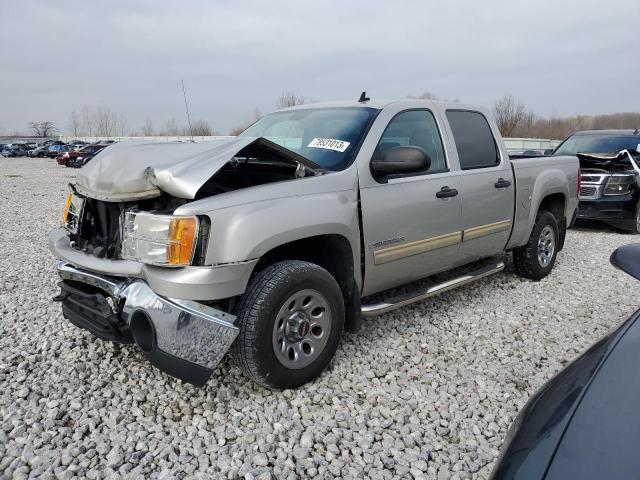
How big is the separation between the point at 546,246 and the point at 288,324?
3.83 m

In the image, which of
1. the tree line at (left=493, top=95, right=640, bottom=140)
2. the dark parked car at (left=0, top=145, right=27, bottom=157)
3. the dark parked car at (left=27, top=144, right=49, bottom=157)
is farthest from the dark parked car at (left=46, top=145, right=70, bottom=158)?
the tree line at (left=493, top=95, right=640, bottom=140)

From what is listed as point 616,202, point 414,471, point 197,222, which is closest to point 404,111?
point 197,222

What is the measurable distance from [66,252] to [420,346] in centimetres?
259

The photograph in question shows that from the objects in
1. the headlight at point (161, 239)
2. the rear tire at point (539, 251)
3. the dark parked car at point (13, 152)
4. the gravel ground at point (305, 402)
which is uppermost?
the dark parked car at point (13, 152)

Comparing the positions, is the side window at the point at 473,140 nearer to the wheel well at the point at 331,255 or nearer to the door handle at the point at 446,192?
the door handle at the point at 446,192

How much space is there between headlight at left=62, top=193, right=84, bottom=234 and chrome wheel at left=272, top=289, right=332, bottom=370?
1.54 m

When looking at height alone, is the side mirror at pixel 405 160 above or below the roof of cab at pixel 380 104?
below

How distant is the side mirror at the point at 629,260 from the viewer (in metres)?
2.15

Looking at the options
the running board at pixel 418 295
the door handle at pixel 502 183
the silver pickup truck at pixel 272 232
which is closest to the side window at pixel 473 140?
the silver pickup truck at pixel 272 232

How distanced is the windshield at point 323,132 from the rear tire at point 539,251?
262cm

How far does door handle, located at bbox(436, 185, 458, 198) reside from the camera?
12.9 feet

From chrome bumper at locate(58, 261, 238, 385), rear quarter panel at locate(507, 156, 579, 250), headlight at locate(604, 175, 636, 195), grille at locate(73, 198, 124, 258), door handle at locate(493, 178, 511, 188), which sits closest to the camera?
chrome bumper at locate(58, 261, 238, 385)

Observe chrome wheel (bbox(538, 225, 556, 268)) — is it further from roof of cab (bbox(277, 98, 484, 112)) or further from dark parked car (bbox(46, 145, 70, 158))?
dark parked car (bbox(46, 145, 70, 158))

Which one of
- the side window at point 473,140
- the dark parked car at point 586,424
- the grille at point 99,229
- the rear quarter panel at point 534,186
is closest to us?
the dark parked car at point 586,424
